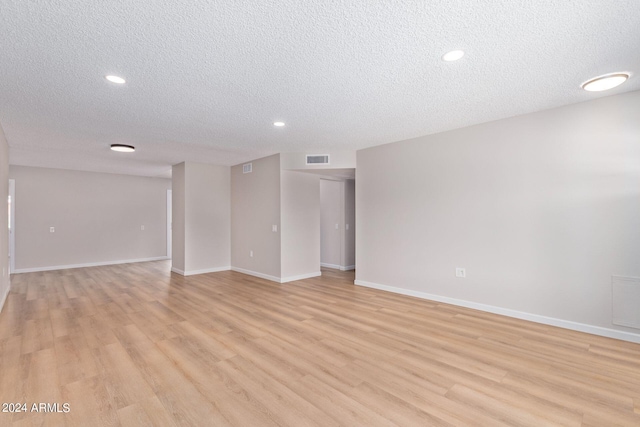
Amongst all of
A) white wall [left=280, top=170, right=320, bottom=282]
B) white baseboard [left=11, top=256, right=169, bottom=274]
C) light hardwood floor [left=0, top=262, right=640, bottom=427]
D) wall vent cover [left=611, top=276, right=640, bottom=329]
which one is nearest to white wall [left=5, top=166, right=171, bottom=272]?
white baseboard [left=11, top=256, right=169, bottom=274]

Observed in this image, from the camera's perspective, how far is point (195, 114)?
11.6ft

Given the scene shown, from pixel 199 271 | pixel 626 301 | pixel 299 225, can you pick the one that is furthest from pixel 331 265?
pixel 626 301

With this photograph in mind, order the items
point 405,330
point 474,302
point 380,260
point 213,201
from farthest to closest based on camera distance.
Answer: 1. point 213,201
2. point 380,260
3. point 474,302
4. point 405,330

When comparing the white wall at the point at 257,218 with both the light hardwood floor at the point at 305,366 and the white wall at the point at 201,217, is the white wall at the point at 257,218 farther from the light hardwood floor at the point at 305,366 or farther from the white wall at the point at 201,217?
the light hardwood floor at the point at 305,366

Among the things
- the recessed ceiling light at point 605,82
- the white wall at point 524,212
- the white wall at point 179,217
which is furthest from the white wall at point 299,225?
the recessed ceiling light at point 605,82

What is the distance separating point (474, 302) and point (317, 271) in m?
3.28

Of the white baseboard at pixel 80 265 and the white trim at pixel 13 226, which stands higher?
the white trim at pixel 13 226

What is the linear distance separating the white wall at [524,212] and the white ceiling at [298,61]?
0.32m

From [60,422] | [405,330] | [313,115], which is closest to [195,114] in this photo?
[313,115]

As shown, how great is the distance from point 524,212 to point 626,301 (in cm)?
125

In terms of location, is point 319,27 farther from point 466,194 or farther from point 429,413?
point 466,194

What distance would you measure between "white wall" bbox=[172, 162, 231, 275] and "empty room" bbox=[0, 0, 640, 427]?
2.20ft

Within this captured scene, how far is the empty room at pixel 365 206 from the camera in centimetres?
192

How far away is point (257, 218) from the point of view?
651cm
